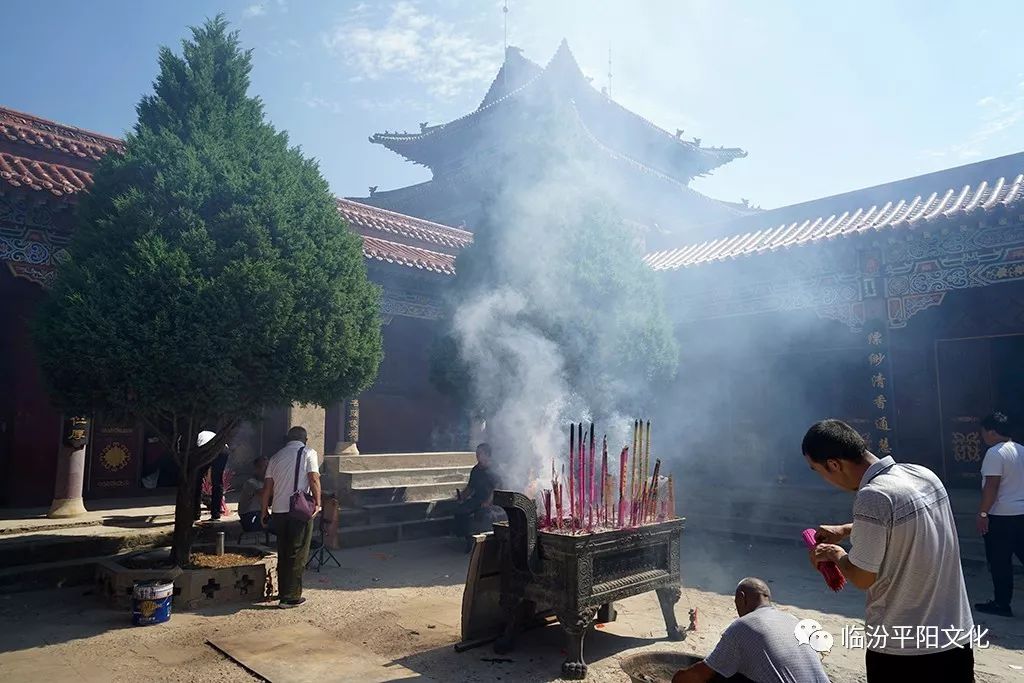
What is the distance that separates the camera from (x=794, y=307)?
10211 millimetres


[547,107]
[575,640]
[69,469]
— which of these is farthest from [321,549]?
[547,107]

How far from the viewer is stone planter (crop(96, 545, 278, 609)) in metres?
5.79

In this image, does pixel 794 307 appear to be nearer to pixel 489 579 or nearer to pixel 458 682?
pixel 489 579

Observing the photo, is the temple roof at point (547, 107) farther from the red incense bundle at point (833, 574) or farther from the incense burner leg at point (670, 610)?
the red incense bundle at point (833, 574)

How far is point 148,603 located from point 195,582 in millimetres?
626

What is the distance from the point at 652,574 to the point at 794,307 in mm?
6587

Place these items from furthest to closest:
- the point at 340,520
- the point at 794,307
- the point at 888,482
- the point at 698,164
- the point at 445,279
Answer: the point at 698,164 → the point at 445,279 → the point at 794,307 → the point at 340,520 → the point at 888,482

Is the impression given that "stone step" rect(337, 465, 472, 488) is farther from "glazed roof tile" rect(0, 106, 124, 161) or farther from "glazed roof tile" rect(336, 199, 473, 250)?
"glazed roof tile" rect(0, 106, 124, 161)

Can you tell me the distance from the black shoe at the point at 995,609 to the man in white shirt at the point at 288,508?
255 inches

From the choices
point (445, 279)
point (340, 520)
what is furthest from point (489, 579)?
point (445, 279)

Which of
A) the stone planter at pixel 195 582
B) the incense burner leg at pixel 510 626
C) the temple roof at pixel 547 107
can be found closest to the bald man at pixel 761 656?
the incense burner leg at pixel 510 626

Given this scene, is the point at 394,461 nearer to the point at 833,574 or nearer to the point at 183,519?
the point at 183,519

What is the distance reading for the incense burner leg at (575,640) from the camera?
435 cm

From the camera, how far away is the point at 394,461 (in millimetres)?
9773
